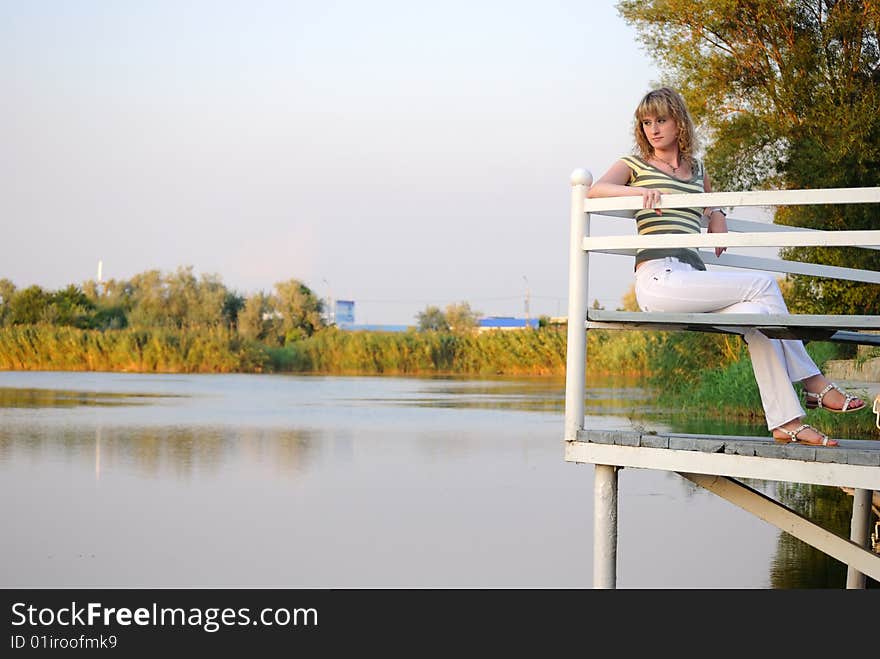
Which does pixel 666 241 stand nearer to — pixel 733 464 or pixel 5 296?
pixel 733 464

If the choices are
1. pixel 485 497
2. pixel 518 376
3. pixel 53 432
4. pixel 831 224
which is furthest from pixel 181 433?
pixel 518 376

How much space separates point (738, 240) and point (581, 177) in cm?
60

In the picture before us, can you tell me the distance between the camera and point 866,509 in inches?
232

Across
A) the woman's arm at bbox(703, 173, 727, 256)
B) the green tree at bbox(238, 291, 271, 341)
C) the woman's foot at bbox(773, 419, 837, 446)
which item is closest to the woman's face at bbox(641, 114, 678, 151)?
the woman's arm at bbox(703, 173, 727, 256)

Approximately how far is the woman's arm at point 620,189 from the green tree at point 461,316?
122ft

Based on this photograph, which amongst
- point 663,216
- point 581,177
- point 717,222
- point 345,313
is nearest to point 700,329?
point 663,216

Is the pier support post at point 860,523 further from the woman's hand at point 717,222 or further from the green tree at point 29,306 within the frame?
the green tree at point 29,306

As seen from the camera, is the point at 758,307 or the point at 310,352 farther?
the point at 310,352

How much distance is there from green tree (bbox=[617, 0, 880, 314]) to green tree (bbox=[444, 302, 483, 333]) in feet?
82.6

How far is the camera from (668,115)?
4840 mm
